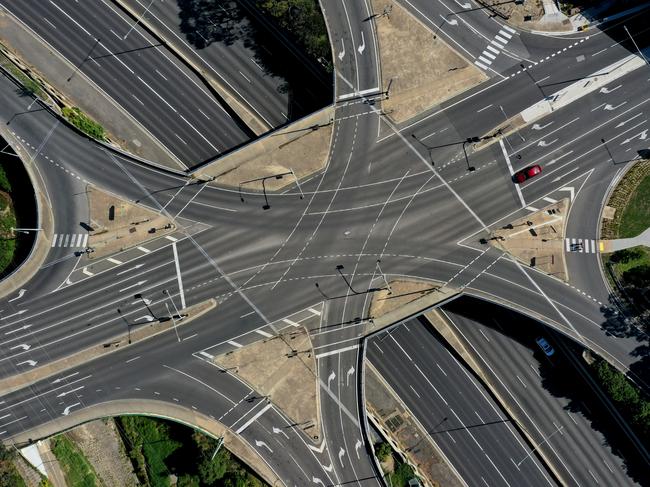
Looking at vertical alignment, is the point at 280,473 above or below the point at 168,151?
below

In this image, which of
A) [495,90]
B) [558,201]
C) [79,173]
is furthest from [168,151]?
[558,201]

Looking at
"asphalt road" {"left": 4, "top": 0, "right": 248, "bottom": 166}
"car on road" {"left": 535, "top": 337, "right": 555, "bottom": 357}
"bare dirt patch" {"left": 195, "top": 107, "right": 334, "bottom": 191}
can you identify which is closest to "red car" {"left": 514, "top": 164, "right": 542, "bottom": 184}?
"car on road" {"left": 535, "top": 337, "right": 555, "bottom": 357}

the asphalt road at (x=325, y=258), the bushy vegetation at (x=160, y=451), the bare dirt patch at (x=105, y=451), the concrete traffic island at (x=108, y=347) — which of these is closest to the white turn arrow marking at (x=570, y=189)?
the asphalt road at (x=325, y=258)

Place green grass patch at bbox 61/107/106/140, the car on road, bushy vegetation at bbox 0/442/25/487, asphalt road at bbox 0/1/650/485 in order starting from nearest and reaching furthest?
bushy vegetation at bbox 0/442/25/487 < green grass patch at bbox 61/107/106/140 < asphalt road at bbox 0/1/650/485 < the car on road

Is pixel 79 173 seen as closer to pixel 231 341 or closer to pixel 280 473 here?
pixel 231 341

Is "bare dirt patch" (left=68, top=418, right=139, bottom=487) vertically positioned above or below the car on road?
above

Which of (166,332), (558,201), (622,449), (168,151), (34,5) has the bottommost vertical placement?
(622,449)

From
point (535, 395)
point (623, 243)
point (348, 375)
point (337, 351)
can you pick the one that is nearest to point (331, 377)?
point (348, 375)

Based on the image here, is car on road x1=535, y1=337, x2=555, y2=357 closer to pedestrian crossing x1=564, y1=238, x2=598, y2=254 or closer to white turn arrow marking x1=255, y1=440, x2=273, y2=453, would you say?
pedestrian crossing x1=564, y1=238, x2=598, y2=254
